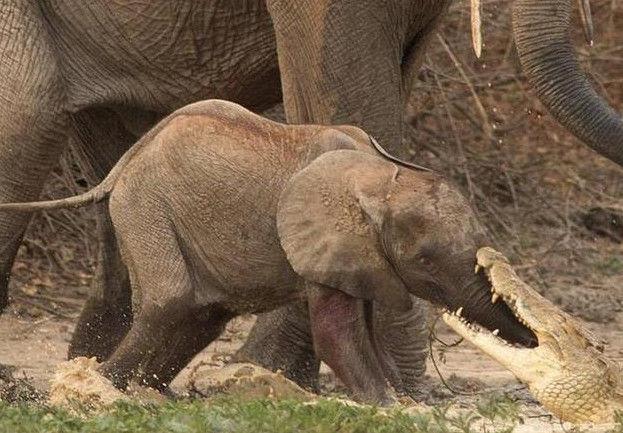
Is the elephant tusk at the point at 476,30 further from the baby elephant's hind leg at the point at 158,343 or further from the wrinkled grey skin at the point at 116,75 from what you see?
the baby elephant's hind leg at the point at 158,343

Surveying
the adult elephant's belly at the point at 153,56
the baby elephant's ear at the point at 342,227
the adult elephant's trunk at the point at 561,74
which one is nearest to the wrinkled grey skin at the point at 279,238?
the baby elephant's ear at the point at 342,227

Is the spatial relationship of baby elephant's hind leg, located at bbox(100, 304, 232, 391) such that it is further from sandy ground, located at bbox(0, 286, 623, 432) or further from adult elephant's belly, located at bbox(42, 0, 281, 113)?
adult elephant's belly, located at bbox(42, 0, 281, 113)

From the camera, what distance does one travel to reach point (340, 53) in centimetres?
630

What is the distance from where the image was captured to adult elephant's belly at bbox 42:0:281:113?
6.95 metres

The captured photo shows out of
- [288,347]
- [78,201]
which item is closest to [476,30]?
[78,201]

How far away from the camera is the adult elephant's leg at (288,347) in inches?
258

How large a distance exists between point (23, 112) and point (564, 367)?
242 centimetres

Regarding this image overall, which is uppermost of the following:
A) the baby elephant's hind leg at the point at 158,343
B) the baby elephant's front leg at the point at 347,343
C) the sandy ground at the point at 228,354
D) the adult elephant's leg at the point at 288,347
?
the baby elephant's front leg at the point at 347,343

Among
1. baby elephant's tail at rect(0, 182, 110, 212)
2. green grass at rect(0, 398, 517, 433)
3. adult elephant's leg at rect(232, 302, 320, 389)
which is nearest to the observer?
green grass at rect(0, 398, 517, 433)

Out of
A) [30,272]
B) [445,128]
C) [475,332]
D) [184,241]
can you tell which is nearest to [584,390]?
[475,332]

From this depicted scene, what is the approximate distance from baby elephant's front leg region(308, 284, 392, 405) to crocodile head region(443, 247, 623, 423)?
0.37 meters

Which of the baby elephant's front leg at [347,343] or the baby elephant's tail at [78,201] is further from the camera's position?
the baby elephant's tail at [78,201]

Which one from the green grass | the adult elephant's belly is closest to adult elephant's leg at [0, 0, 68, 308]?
the adult elephant's belly

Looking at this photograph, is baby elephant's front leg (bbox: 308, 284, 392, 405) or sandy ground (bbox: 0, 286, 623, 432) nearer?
baby elephant's front leg (bbox: 308, 284, 392, 405)
